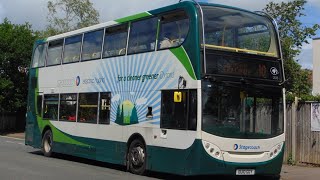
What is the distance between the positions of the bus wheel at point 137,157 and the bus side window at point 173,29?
2730 millimetres

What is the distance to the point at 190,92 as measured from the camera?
11133mm

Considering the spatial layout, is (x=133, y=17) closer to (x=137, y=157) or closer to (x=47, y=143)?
(x=137, y=157)

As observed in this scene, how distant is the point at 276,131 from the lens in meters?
11.8

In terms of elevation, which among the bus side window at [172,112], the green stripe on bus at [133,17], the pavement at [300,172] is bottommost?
the pavement at [300,172]

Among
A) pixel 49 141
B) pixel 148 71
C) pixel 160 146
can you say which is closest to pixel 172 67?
pixel 148 71

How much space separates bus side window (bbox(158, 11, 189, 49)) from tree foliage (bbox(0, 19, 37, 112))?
83.6 feet

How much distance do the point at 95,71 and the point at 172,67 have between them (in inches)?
158

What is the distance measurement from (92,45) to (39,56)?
4.20 meters

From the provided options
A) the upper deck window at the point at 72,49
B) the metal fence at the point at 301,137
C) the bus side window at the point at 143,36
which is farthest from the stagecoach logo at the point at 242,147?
the upper deck window at the point at 72,49

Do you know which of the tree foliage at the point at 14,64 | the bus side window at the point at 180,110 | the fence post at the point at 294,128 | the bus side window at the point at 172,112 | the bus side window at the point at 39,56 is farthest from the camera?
the tree foliage at the point at 14,64

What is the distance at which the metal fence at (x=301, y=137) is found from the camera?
14469 mm

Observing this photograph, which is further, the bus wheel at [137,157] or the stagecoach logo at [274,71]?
the bus wheel at [137,157]

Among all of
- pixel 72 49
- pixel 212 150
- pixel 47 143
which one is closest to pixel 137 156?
pixel 212 150

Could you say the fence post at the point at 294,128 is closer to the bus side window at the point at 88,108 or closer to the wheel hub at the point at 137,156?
the wheel hub at the point at 137,156
